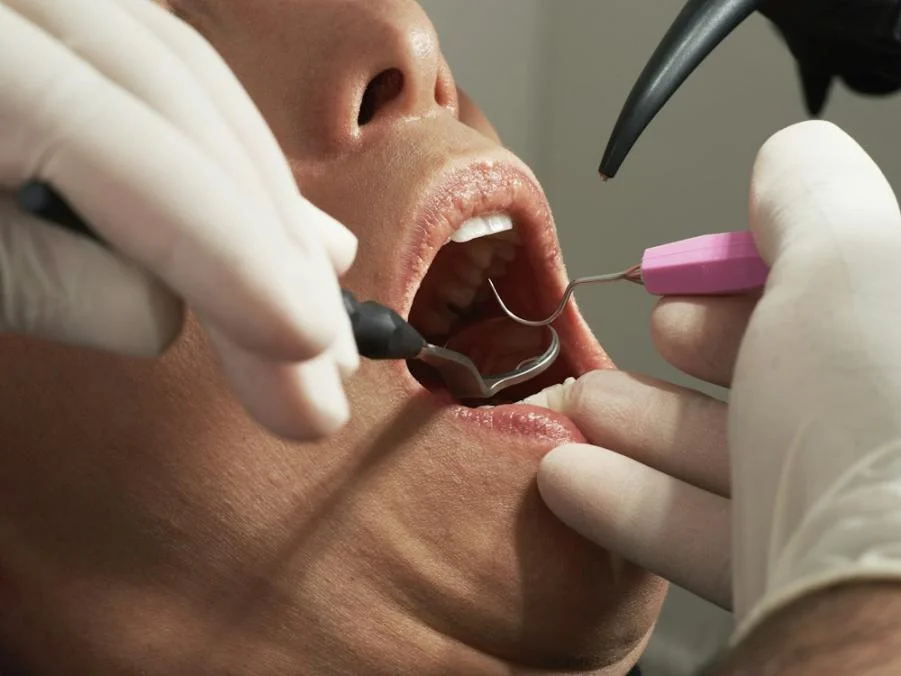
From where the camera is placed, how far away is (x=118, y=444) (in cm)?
62

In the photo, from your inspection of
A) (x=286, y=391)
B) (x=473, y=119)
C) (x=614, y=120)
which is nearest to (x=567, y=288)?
(x=473, y=119)

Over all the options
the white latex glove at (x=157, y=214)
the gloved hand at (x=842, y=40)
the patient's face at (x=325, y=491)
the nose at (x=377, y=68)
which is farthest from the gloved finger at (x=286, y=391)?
the gloved hand at (x=842, y=40)

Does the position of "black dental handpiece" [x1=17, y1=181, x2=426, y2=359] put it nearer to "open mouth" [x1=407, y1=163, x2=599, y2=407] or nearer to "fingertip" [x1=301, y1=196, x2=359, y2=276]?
"fingertip" [x1=301, y1=196, x2=359, y2=276]

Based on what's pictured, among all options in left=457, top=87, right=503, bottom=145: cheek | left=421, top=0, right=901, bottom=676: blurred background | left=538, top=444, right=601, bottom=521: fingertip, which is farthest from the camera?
left=421, top=0, right=901, bottom=676: blurred background

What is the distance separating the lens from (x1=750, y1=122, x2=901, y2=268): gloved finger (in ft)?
2.01

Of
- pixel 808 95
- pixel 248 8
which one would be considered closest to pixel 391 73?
pixel 248 8

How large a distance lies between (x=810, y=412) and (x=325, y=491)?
0.34 m

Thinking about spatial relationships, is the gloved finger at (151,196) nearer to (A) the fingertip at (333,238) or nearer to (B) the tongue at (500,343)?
(A) the fingertip at (333,238)

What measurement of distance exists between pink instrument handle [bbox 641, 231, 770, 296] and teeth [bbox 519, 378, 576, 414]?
0.15 meters

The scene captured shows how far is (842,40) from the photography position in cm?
100

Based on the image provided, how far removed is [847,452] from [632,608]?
278 millimetres

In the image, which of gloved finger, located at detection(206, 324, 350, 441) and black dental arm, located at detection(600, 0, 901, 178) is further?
black dental arm, located at detection(600, 0, 901, 178)

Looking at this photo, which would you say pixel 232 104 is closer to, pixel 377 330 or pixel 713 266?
pixel 377 330

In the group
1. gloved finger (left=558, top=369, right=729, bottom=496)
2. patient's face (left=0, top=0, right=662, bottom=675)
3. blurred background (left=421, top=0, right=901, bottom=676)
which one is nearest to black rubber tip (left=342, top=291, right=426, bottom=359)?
patient's face (left=0, top=0, right=662, bottom=675)
